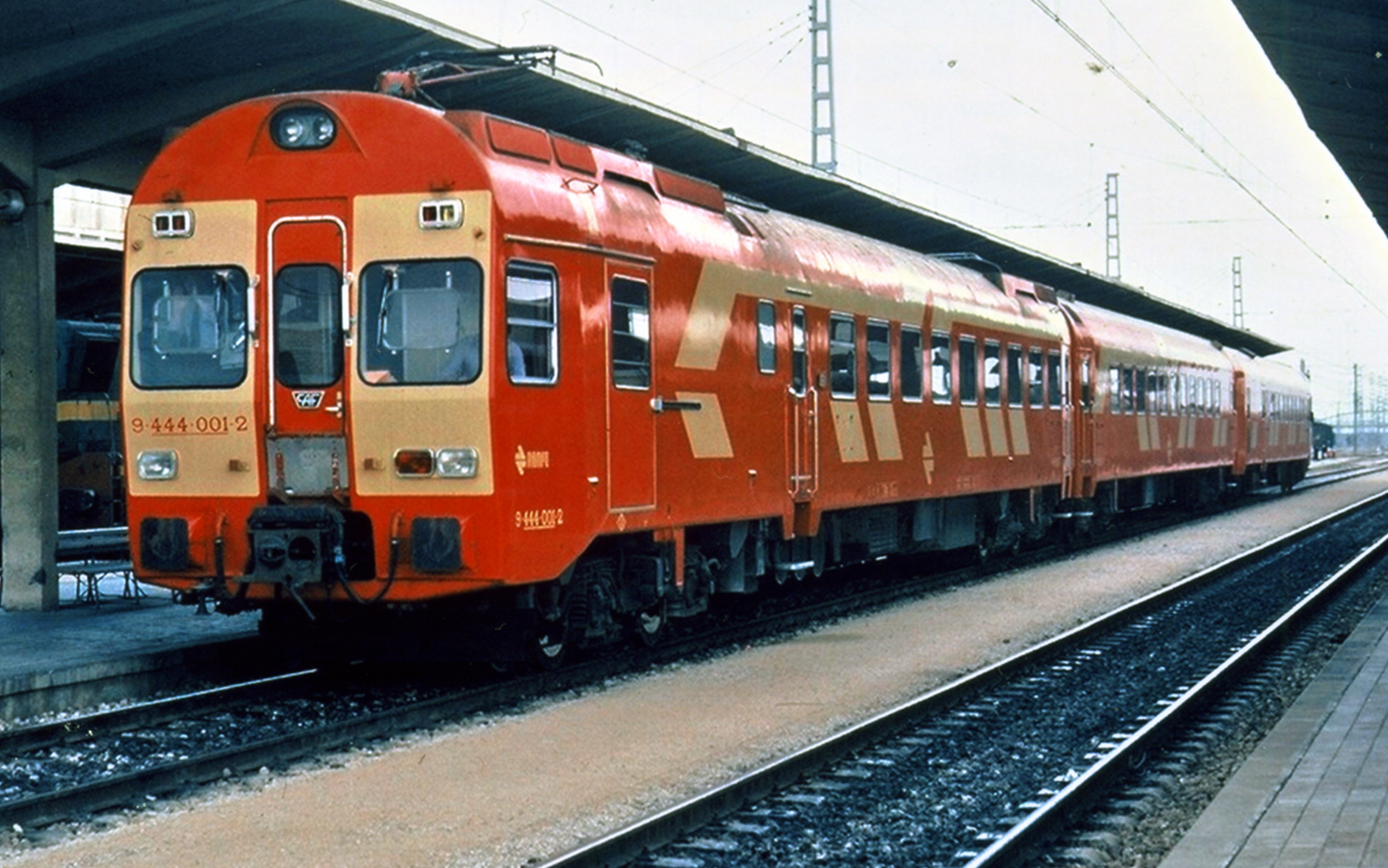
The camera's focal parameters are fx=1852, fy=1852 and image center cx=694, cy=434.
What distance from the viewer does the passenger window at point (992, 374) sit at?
2141 centimetres

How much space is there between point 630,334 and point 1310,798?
5.99m

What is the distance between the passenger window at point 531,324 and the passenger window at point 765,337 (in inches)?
144

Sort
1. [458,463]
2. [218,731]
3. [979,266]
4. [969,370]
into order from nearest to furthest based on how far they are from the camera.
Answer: [218,731]
[458,463]
[969,370]
[979,266]

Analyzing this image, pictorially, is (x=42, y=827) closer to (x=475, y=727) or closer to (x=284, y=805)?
(x=284, y=805)

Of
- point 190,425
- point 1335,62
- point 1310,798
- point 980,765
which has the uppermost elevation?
point 1335,62

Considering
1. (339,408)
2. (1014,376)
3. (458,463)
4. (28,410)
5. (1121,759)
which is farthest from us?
(1014,376)

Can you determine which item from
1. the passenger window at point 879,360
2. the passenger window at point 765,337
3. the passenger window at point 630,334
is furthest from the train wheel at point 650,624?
the passenger window at point 879,360

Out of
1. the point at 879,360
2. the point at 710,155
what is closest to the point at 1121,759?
the point at 879,360

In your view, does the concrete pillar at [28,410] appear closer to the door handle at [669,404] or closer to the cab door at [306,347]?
the cab door at [306,347]

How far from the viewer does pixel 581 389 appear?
11922mm

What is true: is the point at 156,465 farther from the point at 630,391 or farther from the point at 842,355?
the point at 842,355

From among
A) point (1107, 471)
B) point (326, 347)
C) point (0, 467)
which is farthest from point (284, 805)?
point (1107, 471)

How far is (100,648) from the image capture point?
12.9m

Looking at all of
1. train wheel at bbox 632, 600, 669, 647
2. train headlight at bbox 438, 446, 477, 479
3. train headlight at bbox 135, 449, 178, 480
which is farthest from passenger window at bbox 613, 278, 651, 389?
train headlight at bbox 135, 449, 178, 480
